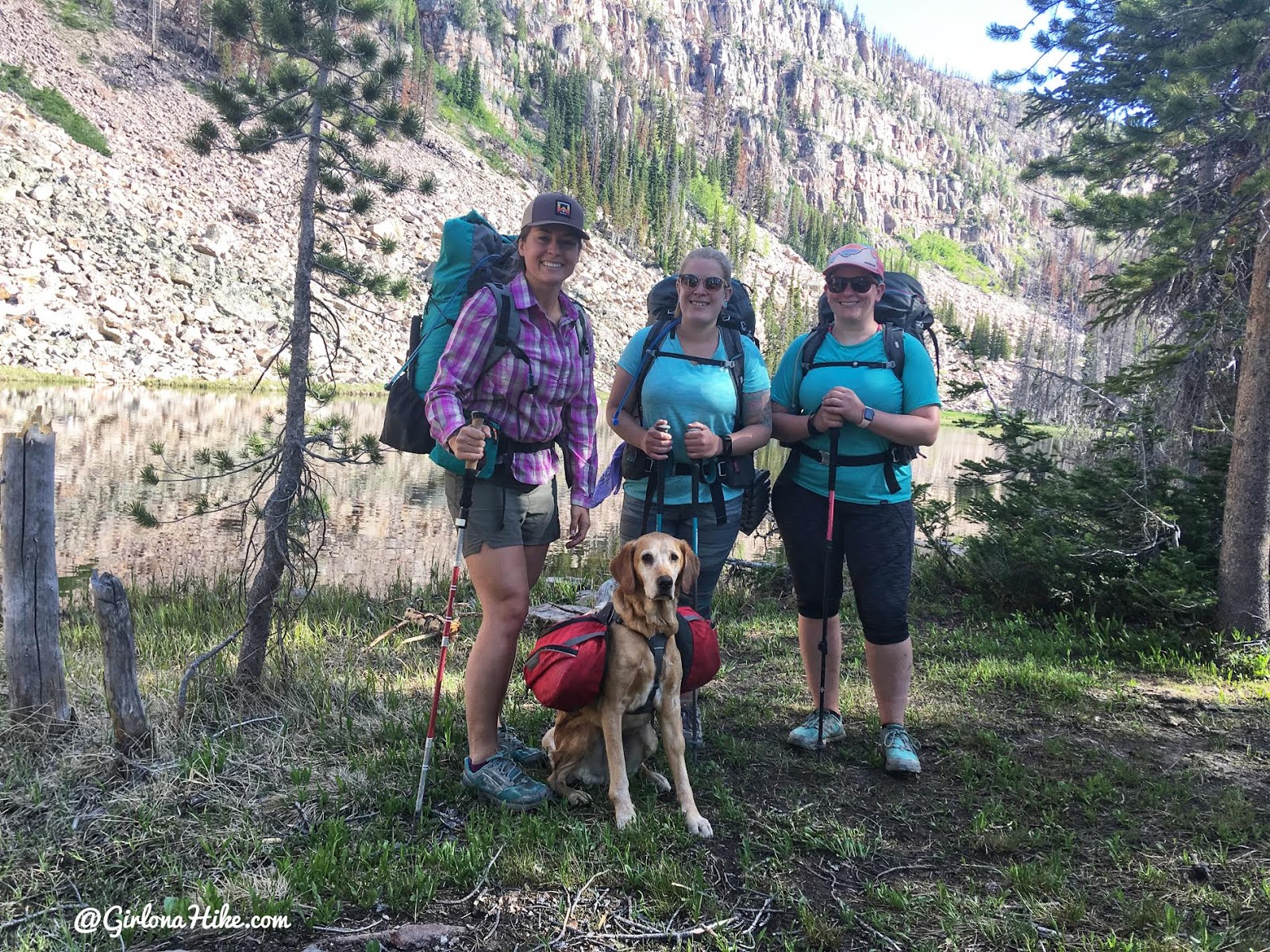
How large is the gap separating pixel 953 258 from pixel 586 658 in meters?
190

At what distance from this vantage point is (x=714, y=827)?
3.54m

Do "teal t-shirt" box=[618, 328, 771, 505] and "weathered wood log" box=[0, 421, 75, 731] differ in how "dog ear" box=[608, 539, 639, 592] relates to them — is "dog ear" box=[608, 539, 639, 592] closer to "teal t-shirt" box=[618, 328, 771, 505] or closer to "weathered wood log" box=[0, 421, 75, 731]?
"teal t-shirt" box=[618, 328, 771, 505]

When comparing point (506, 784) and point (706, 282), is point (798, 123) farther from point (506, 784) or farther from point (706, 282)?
point (506, 784)

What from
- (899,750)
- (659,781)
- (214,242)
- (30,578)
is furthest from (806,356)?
(214,242)

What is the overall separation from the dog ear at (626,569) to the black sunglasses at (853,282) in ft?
6.29

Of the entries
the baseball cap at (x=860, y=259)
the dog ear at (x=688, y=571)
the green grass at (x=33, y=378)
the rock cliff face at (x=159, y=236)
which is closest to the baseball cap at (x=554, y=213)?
the baseball cap at (x=860, y=259)

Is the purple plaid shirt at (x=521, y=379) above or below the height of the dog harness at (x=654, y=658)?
above

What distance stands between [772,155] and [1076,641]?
177 m

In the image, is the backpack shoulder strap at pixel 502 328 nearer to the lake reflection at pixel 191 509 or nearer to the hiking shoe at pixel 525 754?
the hiking shoe at pixel 525 754

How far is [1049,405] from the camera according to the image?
824cm

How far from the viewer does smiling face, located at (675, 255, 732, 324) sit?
13.2 ft

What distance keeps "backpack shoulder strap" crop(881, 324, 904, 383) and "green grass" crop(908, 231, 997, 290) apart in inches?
6848

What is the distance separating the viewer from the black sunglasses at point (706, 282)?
4.02 m

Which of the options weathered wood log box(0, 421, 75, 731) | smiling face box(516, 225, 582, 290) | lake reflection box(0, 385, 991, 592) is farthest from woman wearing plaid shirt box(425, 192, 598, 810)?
lake reflection box(0, 385, 991, 592)
